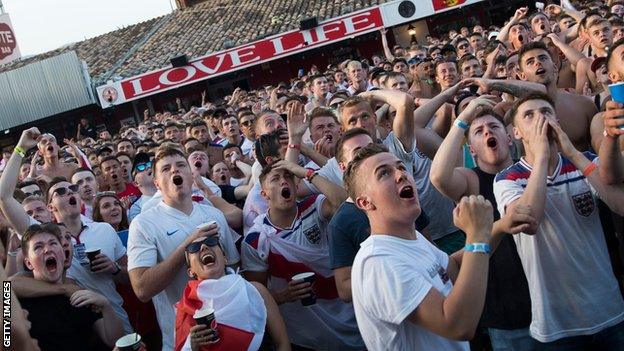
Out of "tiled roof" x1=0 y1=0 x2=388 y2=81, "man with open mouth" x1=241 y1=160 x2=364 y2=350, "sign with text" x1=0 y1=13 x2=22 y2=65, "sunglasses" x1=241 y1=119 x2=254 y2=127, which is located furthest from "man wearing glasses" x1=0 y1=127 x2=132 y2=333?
"sign with text" x1=0 y1=13 x2=22 y2=65

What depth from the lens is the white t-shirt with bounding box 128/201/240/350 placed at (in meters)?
4.35

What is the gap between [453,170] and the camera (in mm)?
3801

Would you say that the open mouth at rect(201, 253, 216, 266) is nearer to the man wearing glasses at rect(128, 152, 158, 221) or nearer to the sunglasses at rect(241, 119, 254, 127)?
the man wearing glasses at rect(128, 152, 158, 221)

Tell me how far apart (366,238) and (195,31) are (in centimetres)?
2533

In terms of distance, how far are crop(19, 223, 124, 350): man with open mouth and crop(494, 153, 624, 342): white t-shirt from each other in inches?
104

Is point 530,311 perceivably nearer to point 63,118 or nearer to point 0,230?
point 0,230

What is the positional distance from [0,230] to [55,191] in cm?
130

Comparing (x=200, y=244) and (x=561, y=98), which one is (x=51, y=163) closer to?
(x=200, y=244)

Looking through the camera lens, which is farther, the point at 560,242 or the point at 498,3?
the point at 498,3

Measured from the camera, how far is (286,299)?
4.34 metres

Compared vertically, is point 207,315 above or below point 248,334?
above

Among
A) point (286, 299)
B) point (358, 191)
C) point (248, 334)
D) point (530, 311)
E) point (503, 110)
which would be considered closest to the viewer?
point (358, 191)

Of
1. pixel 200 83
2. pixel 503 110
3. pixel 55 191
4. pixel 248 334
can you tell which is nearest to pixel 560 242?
pixel 248 334

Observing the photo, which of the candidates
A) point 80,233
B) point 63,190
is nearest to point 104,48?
point 63,190
